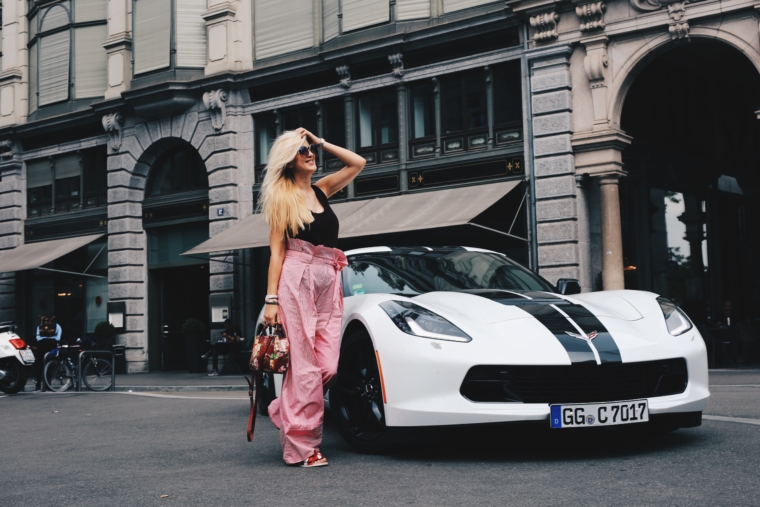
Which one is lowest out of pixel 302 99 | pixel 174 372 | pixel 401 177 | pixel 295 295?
pixel 174 372

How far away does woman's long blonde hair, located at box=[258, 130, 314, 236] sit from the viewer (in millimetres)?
5277

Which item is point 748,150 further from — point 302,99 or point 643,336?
point 643,336

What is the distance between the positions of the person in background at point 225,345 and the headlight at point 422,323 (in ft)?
47.2

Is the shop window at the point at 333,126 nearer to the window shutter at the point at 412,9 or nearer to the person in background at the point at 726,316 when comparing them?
the window shutter at the point at 412,9

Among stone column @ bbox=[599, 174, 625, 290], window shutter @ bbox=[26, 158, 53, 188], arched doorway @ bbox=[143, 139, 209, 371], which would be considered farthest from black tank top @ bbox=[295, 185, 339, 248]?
window shutter @ bbox=[26, 158, 53, 188]

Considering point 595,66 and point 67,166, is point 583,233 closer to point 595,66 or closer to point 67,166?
point 595,66

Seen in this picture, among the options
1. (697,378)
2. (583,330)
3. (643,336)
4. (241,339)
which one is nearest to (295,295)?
(583,330)

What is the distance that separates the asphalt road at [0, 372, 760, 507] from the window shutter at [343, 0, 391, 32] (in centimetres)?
1322

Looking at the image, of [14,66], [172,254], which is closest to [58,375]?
[172,254]

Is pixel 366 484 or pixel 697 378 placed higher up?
pixel 697 378

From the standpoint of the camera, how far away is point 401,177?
18.5 metres

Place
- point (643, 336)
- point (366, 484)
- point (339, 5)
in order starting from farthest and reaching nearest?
point (339, 5) → point (643, 336) → point (366, 484)

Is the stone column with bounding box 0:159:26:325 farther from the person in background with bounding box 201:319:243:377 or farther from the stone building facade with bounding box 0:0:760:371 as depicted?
the person in background with bounding box 201:319:243:377

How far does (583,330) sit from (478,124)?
13.1 m
